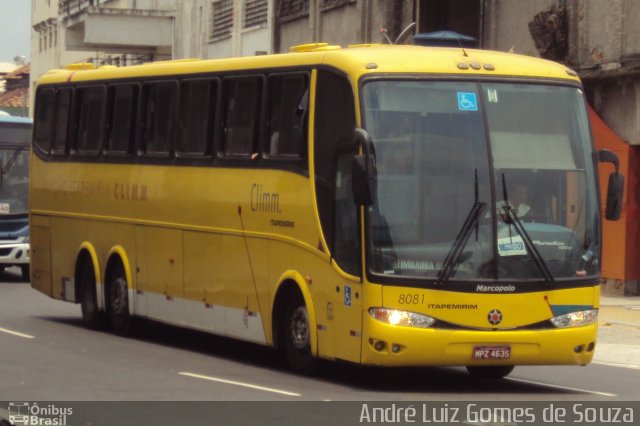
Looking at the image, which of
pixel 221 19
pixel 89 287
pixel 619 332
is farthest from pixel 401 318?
pixel 221 19

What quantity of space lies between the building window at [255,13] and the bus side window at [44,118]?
22723 millimetres

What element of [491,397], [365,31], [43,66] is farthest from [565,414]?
[43,66]

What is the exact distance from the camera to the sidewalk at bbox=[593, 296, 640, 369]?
18.7 meters

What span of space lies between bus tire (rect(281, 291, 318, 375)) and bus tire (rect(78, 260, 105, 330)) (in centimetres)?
544

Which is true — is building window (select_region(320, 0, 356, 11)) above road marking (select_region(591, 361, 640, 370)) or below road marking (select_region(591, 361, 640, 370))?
above

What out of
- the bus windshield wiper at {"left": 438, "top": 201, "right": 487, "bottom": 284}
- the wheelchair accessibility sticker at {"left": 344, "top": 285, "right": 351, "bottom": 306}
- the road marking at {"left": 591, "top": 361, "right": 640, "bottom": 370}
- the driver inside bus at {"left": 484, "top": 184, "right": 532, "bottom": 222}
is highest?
the driver inside bus at {"left": 484, "top": 184, "right": 532, "bottom": 222}

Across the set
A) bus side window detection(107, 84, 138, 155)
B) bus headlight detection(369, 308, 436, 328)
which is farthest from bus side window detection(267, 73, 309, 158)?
bus side window detection(107, 84, 138, 155)

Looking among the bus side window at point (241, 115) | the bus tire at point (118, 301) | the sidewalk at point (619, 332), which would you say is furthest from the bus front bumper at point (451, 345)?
the bus tire at point (118, 301)

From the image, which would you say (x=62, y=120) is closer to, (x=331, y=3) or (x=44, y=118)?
(x=44, y=118)

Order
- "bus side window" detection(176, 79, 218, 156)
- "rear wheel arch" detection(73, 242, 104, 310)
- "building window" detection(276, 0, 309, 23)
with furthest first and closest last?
1. "building window" detection(276, 0, 309, 23)
2. "rear wheel arch" detection(73, 242, 104, 310)
3. "bus side window" detection(176, 79, 218, 156)

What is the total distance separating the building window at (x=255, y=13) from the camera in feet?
148

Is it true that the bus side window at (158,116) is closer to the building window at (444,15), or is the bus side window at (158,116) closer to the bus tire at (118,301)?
the bus tire at (118,301)

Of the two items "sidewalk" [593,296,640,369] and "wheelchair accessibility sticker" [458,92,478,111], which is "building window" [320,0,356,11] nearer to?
"sidewalk" [593,296,640,369]

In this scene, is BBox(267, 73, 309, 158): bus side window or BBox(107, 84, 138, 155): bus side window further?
BBox(107, 84, 138, 155): bus side window
